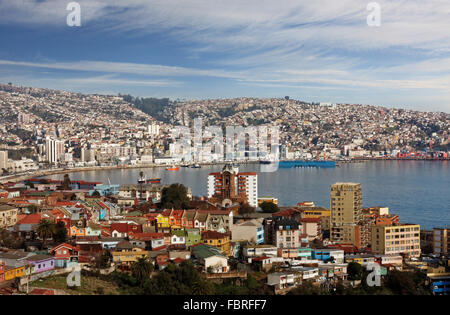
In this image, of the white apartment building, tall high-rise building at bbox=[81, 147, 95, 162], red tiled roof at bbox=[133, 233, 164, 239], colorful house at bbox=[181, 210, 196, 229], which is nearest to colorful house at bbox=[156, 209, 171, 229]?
colorful house at bbox=[181, 210, 196, 229]

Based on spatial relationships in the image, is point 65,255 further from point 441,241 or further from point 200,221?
point 441,241

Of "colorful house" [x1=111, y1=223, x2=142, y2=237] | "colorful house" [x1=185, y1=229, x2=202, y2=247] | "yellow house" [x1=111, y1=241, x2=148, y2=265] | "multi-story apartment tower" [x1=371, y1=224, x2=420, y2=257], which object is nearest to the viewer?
"yellow house" [x1=111, y1=241, x2=148, y2=265]

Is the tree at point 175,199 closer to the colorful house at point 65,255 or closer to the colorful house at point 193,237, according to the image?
the colorful house at point 193,237

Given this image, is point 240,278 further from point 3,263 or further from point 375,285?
point 3,263

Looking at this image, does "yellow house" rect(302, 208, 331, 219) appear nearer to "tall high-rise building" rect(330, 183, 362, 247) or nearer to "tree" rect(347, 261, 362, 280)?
"tall high-rise building" rect(330, 183, 362, 247)

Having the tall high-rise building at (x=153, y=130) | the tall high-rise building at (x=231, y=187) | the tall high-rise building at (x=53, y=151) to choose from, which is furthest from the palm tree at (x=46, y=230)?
the tall high-rise building at (x=153, y=130)
